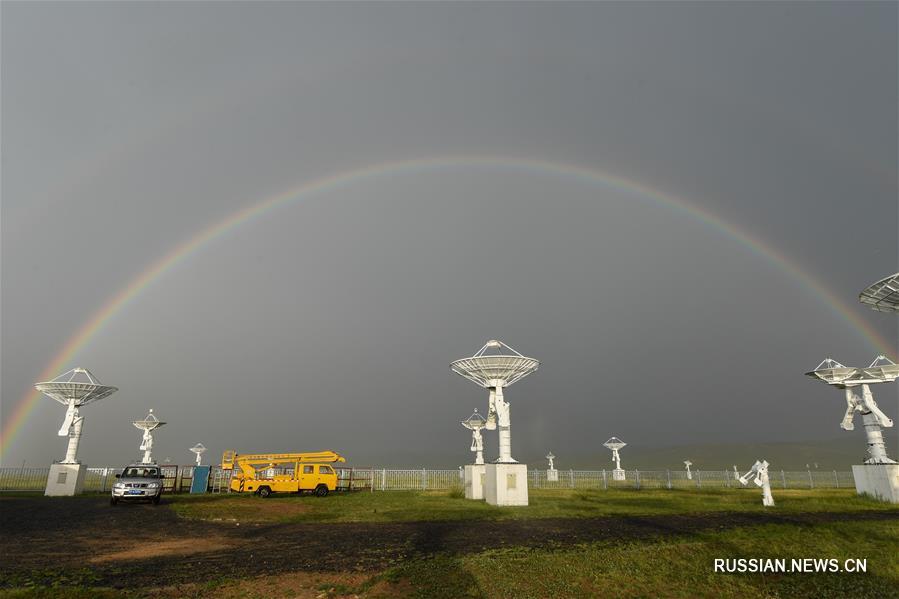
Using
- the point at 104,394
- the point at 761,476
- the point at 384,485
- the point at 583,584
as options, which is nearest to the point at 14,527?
the point at 583,584

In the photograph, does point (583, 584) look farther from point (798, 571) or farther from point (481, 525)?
point (481, 525)

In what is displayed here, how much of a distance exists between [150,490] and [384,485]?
69.7 feet

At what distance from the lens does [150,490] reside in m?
29.4

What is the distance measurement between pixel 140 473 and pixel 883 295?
45283 millimetres

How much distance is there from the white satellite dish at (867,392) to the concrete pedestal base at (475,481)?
25.3 meters

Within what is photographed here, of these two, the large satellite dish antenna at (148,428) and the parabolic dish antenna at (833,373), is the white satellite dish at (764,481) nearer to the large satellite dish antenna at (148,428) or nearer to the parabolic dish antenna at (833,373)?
the parabolic dish antenna at (833,373)

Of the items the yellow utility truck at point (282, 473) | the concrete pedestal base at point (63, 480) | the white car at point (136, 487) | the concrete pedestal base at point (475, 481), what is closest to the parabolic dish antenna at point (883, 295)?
the concrete pedestal base at point (475, 481)

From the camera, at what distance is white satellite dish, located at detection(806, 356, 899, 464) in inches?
1277

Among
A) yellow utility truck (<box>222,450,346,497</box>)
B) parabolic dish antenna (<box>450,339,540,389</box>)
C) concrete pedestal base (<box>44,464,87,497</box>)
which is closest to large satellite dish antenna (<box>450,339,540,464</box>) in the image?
parabolic dish antenna (<box>450,339,540,389</box>)

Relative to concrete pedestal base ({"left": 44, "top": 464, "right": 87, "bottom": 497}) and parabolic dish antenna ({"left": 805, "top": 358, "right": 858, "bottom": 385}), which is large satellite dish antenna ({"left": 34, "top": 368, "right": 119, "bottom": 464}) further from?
parabolic dish antenna ({"left": 805, "top": 358, "right": 858, "bottom": 385})

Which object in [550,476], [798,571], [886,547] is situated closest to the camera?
[798,571]

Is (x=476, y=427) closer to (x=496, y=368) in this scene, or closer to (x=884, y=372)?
(x=496, y=368)

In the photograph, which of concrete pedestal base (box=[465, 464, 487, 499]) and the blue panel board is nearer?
concrete pedestal base (box=[465, 464, 487, 499])

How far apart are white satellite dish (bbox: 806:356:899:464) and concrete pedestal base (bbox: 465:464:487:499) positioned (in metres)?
25.3
